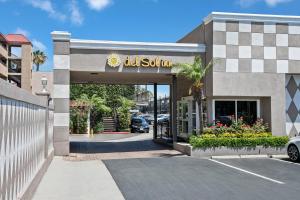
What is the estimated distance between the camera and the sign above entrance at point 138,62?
1761 cm

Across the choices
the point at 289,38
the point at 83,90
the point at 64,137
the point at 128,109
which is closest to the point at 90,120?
the point at 128,109

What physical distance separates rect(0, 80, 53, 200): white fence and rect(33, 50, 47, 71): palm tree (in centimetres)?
8095

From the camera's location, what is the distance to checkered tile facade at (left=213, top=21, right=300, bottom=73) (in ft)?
58.9

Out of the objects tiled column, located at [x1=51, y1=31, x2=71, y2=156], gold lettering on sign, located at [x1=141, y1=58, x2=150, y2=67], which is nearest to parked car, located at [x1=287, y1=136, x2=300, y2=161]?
gold lettering on sign, located at [x1=141, y1=58, x2=150, y2=67]

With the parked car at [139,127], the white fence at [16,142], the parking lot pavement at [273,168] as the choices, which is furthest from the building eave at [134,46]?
the parked car at [139,127]

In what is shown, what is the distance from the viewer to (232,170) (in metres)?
13.1

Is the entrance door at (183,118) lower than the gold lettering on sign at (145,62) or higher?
lower

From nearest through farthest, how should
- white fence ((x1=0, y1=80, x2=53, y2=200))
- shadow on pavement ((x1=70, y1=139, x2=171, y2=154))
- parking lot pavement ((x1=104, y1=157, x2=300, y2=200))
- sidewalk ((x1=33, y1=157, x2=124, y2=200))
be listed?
1. white fence ((x1=0, y1=80, x2=53, y2=200))
2. sidewalk ((x1=33, y1=157, x2=124, y2=200))
3. parking lot pavement ((x1=104, y1=157, x2=300, y2=200))
4. shadow on pavement ((x1=70, y1=139, x2=171, y2=154))

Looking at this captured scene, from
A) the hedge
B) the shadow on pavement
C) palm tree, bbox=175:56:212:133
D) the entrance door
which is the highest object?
palm tree, bbox=175:56:212:133

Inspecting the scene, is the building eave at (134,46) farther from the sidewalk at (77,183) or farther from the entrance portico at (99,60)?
the sidewalk at (77,183)

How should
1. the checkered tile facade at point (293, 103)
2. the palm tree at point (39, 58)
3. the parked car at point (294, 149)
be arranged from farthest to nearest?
1. the palm tree at point (39, 58)
2. the checkered tile facade at point (293, 103)
3. the parked car at point (294, 149)

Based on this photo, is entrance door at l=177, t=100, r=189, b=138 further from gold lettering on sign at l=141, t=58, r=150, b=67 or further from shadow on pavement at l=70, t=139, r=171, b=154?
gold lettering on sign at l=141, t=58, r=150, b=67

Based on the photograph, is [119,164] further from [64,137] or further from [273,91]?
[273,91]

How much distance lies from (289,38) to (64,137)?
36.4 feet
